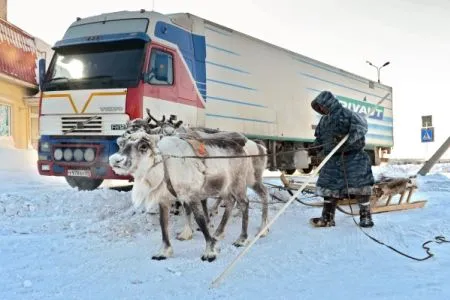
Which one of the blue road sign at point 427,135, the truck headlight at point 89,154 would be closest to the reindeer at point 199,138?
the truck headlight at point 89,154

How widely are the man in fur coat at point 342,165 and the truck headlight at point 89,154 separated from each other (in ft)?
14.5

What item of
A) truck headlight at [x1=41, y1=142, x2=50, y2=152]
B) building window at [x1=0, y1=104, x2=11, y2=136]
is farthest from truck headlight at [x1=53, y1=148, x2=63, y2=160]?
building window at [x1=0, y1=104, x2=11, y2=136]

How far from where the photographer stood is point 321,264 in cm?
470

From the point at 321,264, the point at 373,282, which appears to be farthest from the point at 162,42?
the point at 373,282

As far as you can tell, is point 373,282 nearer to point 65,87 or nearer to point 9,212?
point 9,212

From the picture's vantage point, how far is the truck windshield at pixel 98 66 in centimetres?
892

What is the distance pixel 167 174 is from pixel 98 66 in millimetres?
5037

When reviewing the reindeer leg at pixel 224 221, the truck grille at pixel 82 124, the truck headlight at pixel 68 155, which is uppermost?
the truck grille at pixel 82 124

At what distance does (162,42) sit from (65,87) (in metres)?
2.09

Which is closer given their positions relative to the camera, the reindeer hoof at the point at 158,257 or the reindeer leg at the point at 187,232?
the reindeer hoof at the point at 158,257

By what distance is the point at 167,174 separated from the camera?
4859mm

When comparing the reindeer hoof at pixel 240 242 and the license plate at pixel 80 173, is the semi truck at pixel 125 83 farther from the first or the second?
the reindeer hoof at pixel 240 242

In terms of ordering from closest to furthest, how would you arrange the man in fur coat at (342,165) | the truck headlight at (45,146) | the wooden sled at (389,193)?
the man in fur coat at (342,165) → the wooden sled at (389,193) → the truck headlight at (45,146)

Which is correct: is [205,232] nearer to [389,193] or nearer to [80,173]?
[389,193]
